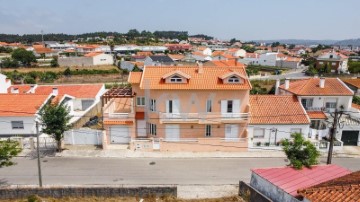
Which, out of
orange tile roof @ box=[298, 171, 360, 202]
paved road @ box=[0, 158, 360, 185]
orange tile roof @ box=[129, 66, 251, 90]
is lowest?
paved road @ box=[0, 158, 360, 185]

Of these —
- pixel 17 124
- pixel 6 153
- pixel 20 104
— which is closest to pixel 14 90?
pixel 20 104

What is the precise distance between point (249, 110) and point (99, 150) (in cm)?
1659

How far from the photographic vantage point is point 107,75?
89.0 metres

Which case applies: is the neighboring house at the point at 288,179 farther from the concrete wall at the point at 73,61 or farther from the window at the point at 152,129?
the concrete wall at the point at 73,61

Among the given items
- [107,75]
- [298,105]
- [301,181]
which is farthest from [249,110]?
[107,75]

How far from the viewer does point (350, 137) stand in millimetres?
34844

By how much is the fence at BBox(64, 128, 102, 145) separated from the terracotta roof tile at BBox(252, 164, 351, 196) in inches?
752

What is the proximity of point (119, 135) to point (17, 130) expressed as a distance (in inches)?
479

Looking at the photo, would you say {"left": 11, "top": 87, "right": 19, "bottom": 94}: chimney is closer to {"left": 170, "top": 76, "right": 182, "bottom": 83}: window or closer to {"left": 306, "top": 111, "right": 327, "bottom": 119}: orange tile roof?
{"left": 170, "top": 76, "right": 182, "bottom": 83}: window

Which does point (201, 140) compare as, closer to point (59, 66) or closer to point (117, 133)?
point (117, 133)

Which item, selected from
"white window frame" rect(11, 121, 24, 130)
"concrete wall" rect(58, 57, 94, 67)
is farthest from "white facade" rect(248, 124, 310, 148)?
"concrete wall" rect(58, 57, 94, 67)

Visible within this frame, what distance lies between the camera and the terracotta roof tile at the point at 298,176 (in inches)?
682

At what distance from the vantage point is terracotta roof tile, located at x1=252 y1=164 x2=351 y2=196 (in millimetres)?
17322

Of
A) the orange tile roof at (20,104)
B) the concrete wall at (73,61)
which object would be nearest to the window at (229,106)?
the orange tile roof at (20,104)
